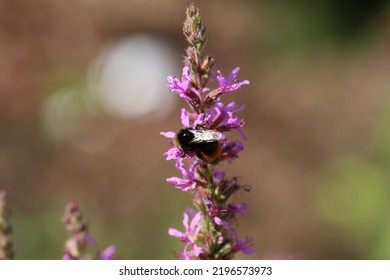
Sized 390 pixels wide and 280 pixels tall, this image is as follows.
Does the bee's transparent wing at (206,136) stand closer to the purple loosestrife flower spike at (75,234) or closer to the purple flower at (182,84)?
the purple flower at (182,84)

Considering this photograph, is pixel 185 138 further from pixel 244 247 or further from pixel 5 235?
pixel 5 235

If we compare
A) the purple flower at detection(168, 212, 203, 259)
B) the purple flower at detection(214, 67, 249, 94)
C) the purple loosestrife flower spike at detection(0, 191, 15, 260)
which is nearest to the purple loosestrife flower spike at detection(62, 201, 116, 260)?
the purple loosestrife flower spike at detection(0, 191, 15, 260)

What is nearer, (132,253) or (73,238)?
(73,238)

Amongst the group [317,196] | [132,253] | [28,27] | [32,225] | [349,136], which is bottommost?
[132,253]

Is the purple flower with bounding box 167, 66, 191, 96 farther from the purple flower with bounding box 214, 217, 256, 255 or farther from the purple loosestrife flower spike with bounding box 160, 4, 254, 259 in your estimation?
the purple flower with bounding box 214, 217, 256, 255

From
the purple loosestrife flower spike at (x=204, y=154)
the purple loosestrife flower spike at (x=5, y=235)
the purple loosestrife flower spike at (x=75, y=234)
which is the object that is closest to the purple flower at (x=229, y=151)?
the purple loosestrife flower spike at (x=204, y=154)
